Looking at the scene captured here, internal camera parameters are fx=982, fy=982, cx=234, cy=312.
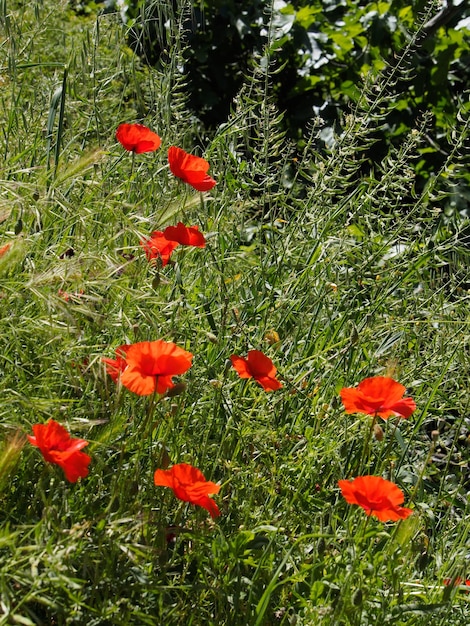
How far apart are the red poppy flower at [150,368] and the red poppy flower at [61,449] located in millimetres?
119

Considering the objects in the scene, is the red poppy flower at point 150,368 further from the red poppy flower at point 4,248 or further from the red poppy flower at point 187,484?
the red poppy flower at point 4,248

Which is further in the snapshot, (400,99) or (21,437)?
(400,99)

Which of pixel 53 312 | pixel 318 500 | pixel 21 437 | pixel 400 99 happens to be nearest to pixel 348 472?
pixel 318 500

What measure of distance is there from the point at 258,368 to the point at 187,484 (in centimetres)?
30

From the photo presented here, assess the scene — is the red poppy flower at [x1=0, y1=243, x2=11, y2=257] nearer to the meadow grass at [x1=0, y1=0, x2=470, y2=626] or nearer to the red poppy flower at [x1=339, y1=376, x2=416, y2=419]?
the meadow grass at [x1=0, y1=0, x2=470, y2=626]

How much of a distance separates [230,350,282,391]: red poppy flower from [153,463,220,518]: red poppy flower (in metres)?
0.27

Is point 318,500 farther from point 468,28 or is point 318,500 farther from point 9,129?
point 468,28

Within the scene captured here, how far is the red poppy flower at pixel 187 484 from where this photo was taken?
1338 millimetres

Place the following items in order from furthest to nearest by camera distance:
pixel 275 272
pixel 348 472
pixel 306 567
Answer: pixel 275 272
pixel 348 472
pixel 306 567

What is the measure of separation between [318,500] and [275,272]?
682mm

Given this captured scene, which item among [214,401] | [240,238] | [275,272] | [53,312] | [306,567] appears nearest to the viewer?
[306,567]

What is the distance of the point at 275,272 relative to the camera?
2.22 m

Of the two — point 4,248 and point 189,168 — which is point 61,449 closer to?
point 4,248

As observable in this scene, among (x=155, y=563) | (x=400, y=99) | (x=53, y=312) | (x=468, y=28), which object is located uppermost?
(x=53, y=312)
